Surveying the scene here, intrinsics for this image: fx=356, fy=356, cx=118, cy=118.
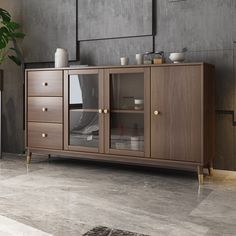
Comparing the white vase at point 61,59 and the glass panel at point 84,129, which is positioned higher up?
the white vase at point 61,59

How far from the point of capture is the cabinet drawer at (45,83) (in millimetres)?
3101

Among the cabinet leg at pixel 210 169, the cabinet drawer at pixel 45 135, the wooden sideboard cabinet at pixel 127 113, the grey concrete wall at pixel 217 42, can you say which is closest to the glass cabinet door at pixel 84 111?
the wooden sideboard cabinet at pixel 127 113

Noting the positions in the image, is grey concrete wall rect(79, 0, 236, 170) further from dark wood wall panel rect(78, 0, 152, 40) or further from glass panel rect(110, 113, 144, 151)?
glass panel rect(110, 113, 144, 151)

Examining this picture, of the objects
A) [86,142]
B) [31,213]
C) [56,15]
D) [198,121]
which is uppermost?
[56,15]

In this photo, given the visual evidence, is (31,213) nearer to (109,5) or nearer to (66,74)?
(66,74)

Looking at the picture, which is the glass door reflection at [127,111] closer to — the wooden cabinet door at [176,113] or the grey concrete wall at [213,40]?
the wooden cabinet door at [176,113]

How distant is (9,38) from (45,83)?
93 cm

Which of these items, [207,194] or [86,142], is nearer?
[207,194]

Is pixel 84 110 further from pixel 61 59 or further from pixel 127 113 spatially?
pixel 61 59

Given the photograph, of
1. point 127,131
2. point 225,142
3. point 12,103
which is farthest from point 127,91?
point 12,103

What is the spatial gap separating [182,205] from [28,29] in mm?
2580

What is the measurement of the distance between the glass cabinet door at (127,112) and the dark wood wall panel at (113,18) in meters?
0.53

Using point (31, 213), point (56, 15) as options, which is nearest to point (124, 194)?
point (31, 213)

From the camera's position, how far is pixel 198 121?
8.34 ft
